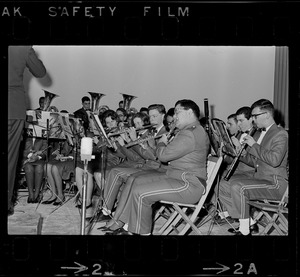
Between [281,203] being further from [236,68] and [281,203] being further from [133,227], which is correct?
[236,68]

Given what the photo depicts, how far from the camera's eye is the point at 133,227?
160 inches

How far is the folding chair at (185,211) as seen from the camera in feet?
13.5

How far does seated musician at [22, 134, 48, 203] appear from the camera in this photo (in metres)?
6.40

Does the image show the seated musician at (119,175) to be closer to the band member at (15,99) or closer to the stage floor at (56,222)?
the stage floor at (56,222)

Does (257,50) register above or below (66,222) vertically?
above

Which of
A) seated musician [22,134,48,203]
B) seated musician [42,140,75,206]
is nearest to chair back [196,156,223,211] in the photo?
seated musician [42,140,75,206]

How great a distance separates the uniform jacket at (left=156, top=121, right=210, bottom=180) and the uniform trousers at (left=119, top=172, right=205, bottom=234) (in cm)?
9

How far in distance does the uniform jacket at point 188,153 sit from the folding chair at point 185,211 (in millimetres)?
113
